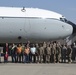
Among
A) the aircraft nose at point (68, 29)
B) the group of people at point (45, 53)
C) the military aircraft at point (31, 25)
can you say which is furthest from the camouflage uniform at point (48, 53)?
the aircraft nose at point (68, 29)

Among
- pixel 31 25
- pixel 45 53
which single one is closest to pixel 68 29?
pixel 31 25

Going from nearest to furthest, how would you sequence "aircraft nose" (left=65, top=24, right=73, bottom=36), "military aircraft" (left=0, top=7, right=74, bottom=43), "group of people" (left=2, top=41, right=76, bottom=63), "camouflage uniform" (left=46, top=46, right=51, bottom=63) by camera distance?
"camouflage uniform" (left=46, top=46, right=51, bottom=63)
"group of people" (left=2, top=41, right=76, bottom=63)
"military aircraft" (left=0, top=7, right=74, bottom=43)
"aircraft nose" (left=65, top=24, right=73, bottom=36)

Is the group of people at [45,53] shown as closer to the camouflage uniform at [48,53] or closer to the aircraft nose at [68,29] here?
the camouflage uniform at [48,53]

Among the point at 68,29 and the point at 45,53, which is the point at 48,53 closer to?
the point at 45,53

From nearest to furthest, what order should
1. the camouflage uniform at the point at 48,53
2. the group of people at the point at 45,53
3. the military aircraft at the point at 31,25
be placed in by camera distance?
the camouflage uniform at the point at 48,53, the group of people at the point at 45,53, the military aircraft at the point at 31,25

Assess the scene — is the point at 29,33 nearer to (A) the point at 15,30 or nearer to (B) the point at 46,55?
(A) the point at 15,30

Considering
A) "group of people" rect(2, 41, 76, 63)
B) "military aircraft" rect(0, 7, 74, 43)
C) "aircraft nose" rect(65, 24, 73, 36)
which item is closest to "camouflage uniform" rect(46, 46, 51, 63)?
"group of people" rect(2, 41, 76, 63)

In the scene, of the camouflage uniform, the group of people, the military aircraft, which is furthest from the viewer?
the military aircraft

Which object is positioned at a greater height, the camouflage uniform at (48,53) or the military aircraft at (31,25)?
the military aircraft at (31,25)

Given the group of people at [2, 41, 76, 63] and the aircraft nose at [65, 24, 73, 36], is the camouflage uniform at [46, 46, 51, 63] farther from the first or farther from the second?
the aircraft nose at [65, 24, 73, 36]

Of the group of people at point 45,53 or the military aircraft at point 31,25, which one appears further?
the military aircraft at point 31,25

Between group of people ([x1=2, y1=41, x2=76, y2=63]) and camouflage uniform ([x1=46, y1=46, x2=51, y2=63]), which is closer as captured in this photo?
camouflage uniform ([x1=46, y1=46, x2=51, y2=63])

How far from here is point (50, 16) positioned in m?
26.6

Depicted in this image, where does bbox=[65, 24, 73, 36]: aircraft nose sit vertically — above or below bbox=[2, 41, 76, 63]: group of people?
above
